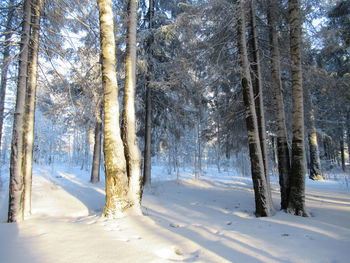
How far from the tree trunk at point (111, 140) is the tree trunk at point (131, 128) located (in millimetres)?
226

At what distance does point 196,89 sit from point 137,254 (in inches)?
211

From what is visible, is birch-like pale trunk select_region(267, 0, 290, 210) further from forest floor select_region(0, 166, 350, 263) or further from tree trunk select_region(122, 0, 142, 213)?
tree trunk select_region(122, 0, 142, 213)

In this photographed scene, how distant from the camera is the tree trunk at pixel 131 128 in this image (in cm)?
457

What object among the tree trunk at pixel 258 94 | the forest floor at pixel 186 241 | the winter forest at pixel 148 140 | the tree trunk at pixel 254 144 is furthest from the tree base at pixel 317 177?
the tree trunk at pixel 254 144

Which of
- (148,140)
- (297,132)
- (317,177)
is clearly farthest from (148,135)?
(317,177)

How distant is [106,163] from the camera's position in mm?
4371

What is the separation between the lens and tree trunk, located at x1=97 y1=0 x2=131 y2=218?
13.8 feet


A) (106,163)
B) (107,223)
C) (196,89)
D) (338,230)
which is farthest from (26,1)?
(338,230)

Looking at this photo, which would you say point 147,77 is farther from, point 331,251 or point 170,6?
point 331,251

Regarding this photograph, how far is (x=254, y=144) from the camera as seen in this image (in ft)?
17.4

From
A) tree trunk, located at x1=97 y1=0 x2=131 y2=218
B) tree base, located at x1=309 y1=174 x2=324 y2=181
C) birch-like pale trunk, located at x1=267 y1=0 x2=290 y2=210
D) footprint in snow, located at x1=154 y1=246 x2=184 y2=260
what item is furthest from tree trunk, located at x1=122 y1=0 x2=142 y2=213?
tree base, located at x1=309 y1=174 x2=324 y2=181

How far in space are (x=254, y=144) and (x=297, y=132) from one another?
115 centimetres

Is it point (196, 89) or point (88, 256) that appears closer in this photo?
point (88, 256)

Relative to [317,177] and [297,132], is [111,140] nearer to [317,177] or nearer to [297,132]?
[297,132]
